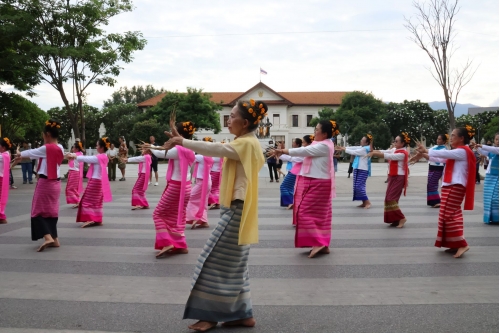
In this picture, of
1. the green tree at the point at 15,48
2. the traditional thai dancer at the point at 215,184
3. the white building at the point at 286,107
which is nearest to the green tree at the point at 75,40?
the green tree at the point at 15,48

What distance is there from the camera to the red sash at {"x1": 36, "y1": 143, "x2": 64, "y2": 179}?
750 cm

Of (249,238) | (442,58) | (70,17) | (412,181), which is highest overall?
(70,17)

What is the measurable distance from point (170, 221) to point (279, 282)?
2.14 m

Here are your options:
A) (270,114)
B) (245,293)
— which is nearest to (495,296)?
(245,293)

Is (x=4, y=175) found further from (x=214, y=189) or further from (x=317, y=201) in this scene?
(x=317, y=201)

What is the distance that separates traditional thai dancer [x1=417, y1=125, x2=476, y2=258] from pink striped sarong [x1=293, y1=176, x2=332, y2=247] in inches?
60.9

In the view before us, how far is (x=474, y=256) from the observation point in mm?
6910

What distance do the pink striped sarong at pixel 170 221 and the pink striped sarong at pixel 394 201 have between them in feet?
13.9

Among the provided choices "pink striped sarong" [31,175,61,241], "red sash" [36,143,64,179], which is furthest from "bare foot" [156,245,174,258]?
"red sash" [36,143,64,179]

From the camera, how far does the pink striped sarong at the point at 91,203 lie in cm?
963

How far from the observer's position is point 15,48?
61.2 feet

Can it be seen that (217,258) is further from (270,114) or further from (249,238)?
(270,114)

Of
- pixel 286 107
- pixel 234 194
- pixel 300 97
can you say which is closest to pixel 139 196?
pixel 234 194

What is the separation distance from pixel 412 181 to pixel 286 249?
14.6 m
